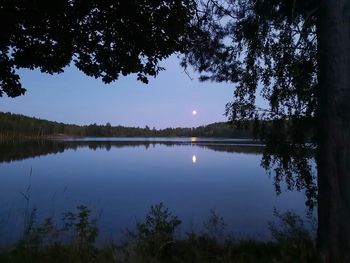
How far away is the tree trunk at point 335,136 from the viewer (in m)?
4.96

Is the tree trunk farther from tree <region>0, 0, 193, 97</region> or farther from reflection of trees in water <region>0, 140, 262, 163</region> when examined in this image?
reflection of trees in water <region>0, 140, 262, 163</region>

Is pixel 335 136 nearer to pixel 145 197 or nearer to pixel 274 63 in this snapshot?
pixel 274 63

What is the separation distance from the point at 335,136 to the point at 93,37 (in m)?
3.71

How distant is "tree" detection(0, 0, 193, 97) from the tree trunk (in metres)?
2.27

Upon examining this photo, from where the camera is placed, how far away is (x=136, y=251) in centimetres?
514

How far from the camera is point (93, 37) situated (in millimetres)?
6305

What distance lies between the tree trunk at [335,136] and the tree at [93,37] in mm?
2275

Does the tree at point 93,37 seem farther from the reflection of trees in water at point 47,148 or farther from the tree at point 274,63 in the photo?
the reflection of trees in water at point 47,148

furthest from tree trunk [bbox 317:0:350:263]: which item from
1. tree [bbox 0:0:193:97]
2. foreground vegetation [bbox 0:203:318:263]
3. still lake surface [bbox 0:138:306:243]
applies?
still lake surface [bbox 0:138:306:243]

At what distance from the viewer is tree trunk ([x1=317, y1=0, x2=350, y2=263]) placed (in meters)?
4.96

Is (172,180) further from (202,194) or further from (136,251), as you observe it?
(136,251)

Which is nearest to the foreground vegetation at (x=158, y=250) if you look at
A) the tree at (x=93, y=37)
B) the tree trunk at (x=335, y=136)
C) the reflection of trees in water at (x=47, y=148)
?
the tree trunk at (x=335, y=136)

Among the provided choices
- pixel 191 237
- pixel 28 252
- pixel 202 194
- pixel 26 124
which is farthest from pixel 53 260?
pixel 26 124

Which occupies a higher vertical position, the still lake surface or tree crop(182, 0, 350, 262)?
tree crop(182, 0, 350, 262)
